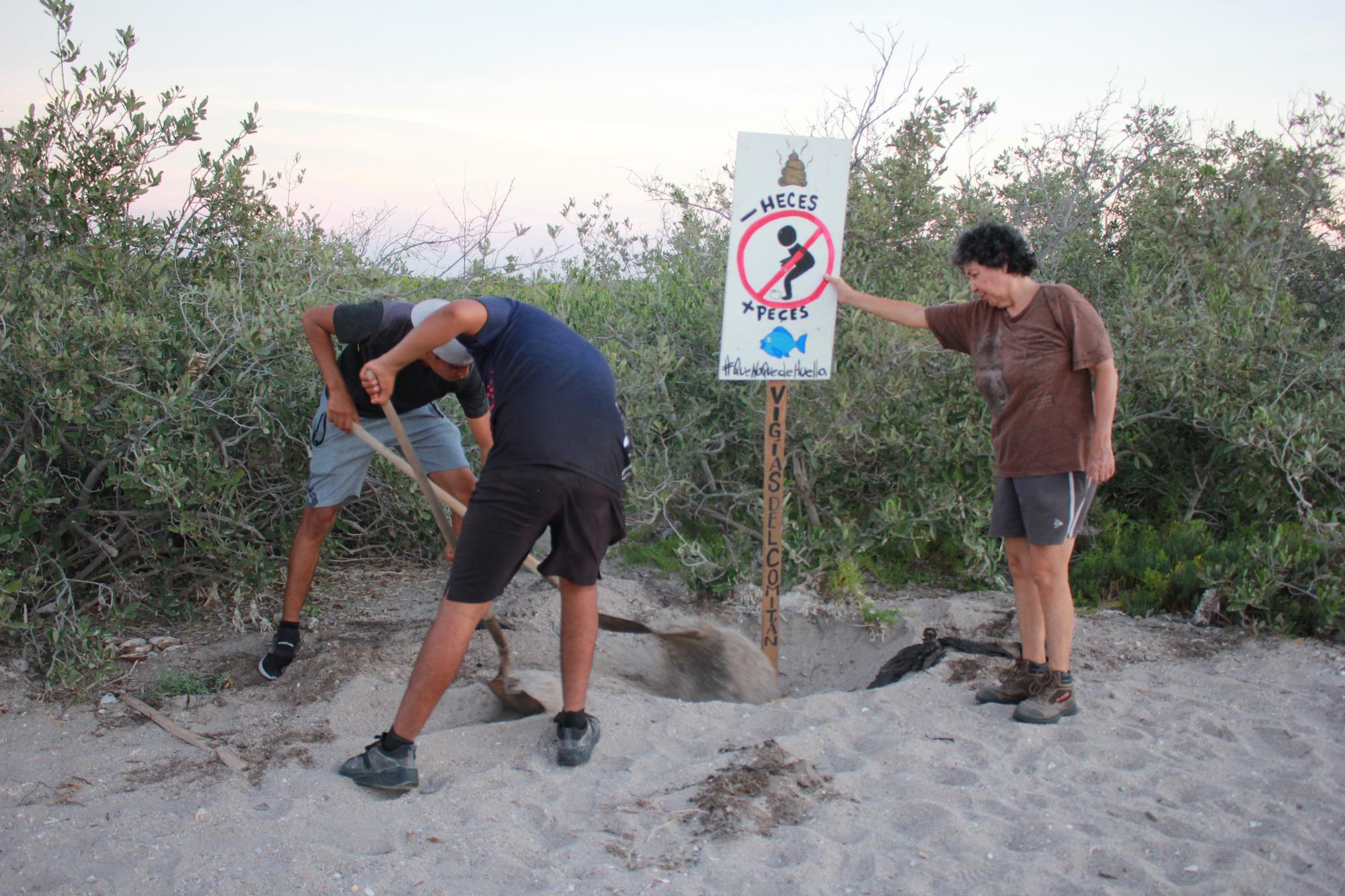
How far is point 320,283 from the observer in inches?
196

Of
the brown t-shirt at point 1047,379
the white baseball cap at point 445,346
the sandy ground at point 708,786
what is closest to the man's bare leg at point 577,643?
the sandy ground at point 708,786

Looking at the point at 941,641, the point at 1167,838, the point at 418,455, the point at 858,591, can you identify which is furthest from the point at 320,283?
the point at 1167,838

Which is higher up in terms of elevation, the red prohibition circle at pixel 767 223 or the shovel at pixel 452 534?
the red prohibition circle at pixel 767 223

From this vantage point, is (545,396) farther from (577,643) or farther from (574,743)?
(574,743)

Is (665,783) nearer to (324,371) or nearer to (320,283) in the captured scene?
(324,371)

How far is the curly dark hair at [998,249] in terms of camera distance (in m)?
3.39

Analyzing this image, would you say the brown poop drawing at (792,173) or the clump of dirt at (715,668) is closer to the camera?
the brown poop drawing at (792,173)

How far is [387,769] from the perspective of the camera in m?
2.99

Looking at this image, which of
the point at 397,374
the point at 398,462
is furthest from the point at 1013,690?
the point at 397,374

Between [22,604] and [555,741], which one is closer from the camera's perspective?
[555,741]

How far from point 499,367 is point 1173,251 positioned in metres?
4.48

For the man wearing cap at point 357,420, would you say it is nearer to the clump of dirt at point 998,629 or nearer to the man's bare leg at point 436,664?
the man's bare leg at point 436,664

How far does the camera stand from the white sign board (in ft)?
13.5

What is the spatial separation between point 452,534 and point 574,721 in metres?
0.83
